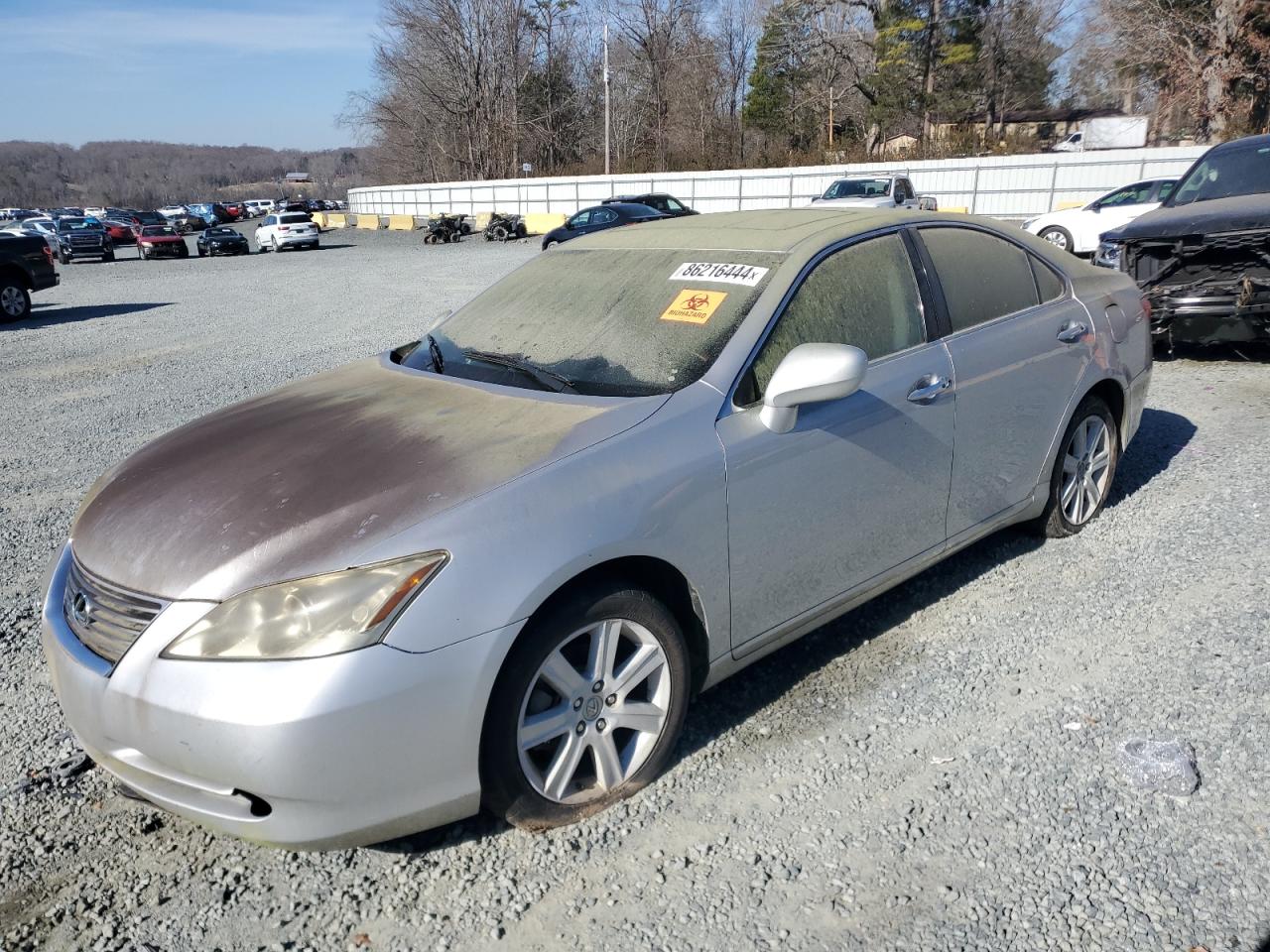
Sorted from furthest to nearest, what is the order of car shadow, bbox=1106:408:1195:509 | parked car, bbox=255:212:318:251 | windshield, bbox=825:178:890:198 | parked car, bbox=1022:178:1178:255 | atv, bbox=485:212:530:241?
atv, bbox=485:212:530:241 < parked car, bbox=255:212:318:251 < windshield, bbox=825:178:890:198 < parked car, bbox=1022:178:1178:255 < car shadow, bbox=1106:408:1195:509

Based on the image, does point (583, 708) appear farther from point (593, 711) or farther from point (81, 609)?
point (81, 609)

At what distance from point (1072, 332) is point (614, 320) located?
2.19 metres

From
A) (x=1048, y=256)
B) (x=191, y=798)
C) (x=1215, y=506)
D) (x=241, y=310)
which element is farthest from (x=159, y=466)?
(x=241, y=310)

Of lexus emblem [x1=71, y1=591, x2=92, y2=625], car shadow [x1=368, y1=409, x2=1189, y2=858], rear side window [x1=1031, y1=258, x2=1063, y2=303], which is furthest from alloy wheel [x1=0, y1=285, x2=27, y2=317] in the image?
rear side window [x1=1031, y1=258, x2=1063, y2=303]

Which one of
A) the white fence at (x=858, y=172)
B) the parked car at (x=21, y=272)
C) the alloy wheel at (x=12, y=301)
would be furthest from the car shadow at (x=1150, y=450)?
the white fence at (x=858, y=172)

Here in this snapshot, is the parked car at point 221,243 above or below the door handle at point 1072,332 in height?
below

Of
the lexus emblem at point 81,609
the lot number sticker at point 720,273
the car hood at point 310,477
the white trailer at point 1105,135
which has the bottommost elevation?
the lexus emblem at point 81,609

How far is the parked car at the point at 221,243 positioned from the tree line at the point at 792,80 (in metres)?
21.7

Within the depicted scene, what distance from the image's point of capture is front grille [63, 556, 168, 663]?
2359 millimetres

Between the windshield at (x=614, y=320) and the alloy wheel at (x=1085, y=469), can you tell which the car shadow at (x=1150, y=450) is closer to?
the alloy wheel at (x=1085, y=469)

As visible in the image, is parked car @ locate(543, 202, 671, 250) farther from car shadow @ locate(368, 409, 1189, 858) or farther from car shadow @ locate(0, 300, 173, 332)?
car shadow @ locate(368, 409, 1189, 858)

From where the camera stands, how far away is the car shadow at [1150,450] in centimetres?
523

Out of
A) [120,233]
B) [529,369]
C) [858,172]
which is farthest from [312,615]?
[120,233]

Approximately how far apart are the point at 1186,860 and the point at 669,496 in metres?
1.64
